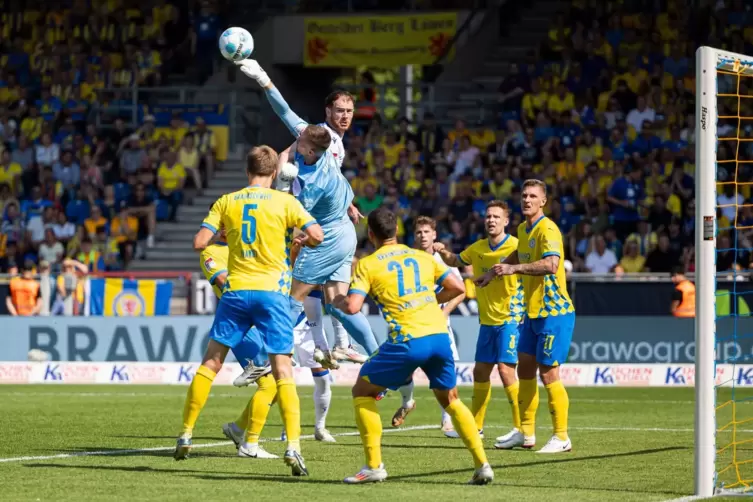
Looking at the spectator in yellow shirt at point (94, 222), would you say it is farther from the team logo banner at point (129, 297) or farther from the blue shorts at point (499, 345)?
the blue shorts at point (499, 345)

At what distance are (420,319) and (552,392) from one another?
3.04 m

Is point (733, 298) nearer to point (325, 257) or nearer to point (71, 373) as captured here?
point (325, 257)

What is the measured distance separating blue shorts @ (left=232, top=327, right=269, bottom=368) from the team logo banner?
42.6 feet

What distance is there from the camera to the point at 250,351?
37.7 ft

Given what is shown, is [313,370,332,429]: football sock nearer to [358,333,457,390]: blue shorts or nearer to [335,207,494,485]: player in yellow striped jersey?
[335,207,494,485]: player in yellow striped jersey

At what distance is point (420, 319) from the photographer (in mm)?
9523

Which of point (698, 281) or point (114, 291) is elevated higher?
point (698, 281)

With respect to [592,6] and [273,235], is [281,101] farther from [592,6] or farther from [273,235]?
[592,6]

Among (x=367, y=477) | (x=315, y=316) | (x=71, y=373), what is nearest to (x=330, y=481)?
(x=367, y=477)

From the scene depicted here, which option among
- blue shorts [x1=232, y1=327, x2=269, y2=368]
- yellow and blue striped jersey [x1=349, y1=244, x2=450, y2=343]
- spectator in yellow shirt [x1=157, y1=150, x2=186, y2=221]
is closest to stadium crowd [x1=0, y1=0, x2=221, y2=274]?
spectator in yellow shirt [x1=157, y1=150, x2=186, y2=221]

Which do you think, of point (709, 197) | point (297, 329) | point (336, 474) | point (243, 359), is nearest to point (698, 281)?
point (709, 197)

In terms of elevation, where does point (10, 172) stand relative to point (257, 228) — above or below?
above

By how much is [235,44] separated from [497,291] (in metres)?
3.45

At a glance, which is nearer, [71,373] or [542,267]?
[542,267]
